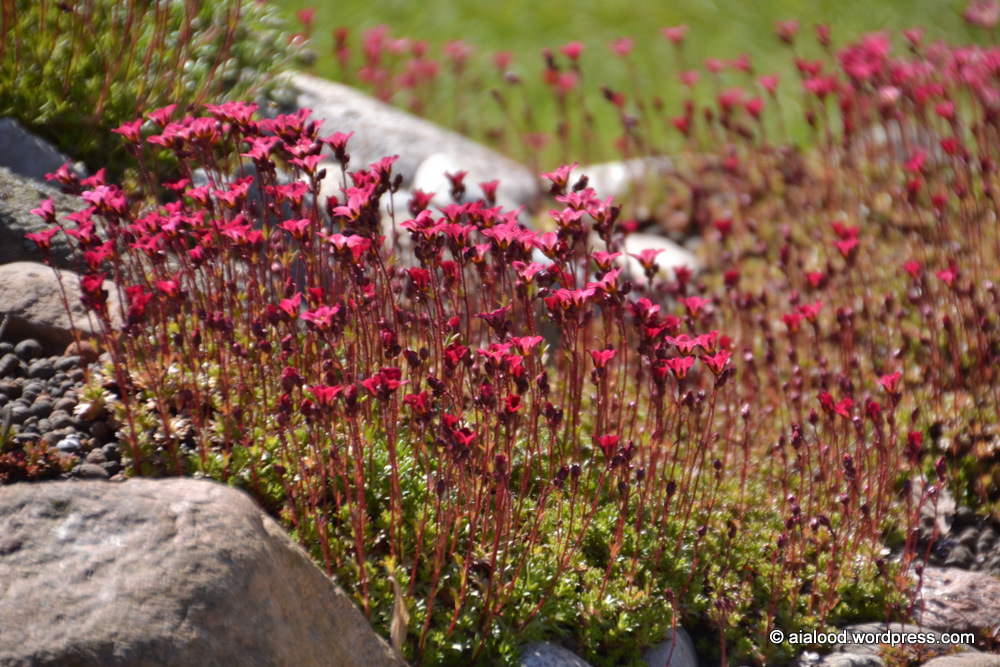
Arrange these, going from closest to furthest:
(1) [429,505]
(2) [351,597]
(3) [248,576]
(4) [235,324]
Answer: (3) [248,576], (2) [351,597], (1) [429,505], (4) [235,324]

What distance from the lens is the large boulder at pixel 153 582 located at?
2.26 m

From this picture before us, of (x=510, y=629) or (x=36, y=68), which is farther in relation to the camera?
(x=36, y=68)

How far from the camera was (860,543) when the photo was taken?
3.84m

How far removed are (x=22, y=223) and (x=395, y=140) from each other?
3.44 meters

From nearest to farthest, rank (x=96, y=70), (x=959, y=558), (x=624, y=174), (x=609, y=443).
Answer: (x=609, y=443)
(x=959, y=558)
(x=96, y=70)
(x=624, y=174)

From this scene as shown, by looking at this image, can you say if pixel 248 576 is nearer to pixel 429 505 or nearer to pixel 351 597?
pixel 351 597

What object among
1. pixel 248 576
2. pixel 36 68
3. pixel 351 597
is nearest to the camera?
pixel 248 576

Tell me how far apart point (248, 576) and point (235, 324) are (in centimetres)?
164

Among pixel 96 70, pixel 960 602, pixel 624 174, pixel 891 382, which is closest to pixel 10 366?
pixel 96 70

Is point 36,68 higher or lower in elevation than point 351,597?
higher

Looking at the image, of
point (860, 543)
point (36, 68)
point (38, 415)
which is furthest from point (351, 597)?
point (36, 68)

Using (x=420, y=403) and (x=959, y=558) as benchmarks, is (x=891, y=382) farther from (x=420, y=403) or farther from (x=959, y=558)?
(x=420, y=403)

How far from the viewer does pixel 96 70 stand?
5.21 m

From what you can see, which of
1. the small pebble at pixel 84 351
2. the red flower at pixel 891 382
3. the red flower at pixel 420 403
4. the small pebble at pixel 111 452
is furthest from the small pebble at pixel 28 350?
the red flower at pixel 891 382
